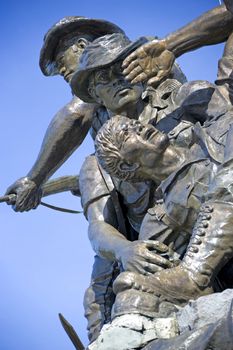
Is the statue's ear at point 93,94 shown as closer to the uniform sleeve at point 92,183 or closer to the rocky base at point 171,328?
the uniform sleeve at point 92,183

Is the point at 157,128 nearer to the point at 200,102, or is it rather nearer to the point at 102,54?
the point at 200,102

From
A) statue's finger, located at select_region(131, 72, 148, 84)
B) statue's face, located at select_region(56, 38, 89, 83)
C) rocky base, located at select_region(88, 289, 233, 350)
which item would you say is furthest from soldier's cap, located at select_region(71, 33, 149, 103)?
rocky base, located at select_region(88, 289, 233, 350)

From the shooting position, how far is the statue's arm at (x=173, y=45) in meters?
7.10

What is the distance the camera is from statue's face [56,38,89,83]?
8711mm

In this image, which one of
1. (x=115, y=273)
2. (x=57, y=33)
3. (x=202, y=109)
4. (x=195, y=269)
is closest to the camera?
(x=195, y=269)

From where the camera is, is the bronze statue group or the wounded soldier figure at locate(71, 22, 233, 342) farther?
the wounded soldier figure at locate(71, 22, 233, 342)

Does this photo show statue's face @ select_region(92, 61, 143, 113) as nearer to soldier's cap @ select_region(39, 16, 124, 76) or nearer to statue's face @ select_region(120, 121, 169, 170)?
statue's face @ select_region(120, 121, 169, 170)

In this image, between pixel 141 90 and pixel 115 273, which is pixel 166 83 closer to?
pixel 141 90

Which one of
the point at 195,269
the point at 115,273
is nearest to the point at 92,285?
the point at 115,273

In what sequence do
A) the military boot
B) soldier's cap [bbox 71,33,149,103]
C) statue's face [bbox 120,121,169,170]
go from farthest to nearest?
soldier's cap [bbox 71,33,149,103]
statue's face [bbox 120,121,169,170]
the military boot

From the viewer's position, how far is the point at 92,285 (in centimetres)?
802

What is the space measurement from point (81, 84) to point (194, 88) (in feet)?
2.49

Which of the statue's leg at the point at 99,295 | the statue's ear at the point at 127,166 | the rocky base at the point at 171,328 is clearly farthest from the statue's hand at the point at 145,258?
Result: the statue's leg at the point at 99,295

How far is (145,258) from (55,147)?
2.41m
